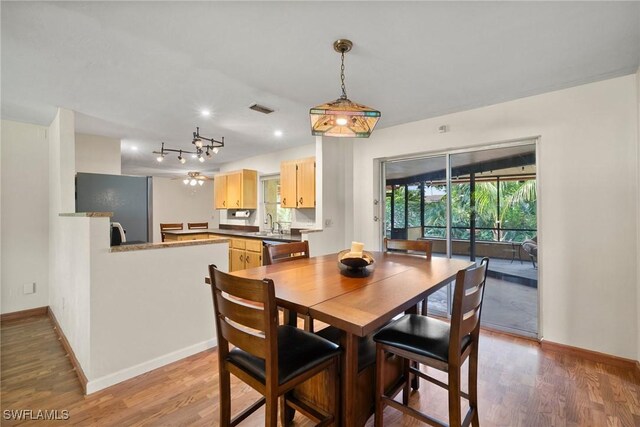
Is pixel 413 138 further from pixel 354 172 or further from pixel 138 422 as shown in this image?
pixel 138 422

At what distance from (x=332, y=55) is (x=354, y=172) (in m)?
2.23

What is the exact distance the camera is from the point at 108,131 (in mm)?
3947

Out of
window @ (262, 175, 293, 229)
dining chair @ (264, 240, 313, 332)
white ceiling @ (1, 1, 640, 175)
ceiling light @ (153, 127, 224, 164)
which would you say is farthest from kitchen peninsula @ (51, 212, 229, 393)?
window @ (262, 175, 293, 229)

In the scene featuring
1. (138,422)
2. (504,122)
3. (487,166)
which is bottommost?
(138,422)

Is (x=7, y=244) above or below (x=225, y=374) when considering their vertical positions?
above

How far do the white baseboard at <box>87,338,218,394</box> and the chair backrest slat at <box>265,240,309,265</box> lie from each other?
1.18m

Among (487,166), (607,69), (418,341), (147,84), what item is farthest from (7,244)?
(607,69)

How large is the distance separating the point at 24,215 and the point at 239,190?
117 inches

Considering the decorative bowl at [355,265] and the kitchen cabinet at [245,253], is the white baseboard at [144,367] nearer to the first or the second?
the decorative bowl at [355,265]

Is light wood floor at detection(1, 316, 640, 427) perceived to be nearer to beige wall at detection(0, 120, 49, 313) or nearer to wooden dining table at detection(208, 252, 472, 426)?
wooden dining table at detection(208, 252, 472, 426)

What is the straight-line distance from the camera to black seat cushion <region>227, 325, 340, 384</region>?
4.17ft

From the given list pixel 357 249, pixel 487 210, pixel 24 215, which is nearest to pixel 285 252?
pixel 357 249

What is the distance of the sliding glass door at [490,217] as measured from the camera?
3.03 meters

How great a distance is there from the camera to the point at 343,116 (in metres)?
1.71
